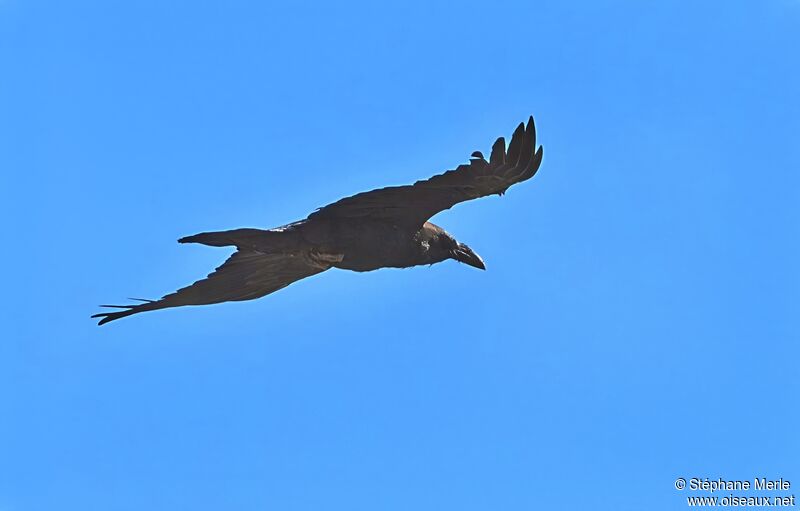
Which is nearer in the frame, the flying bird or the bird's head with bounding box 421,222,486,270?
the flying bird

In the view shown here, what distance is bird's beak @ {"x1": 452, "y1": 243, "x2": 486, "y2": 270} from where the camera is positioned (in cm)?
1517

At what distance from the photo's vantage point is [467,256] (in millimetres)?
15289

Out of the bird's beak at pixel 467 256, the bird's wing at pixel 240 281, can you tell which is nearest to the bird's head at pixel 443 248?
the bird's beak at pixel 467 256

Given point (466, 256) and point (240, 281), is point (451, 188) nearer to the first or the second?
point (466, 256)

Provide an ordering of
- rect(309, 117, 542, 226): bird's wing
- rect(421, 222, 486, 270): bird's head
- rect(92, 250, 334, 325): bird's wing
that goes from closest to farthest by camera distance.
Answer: rect(309, 117, 542, 226): bird's wing < rect(421, 222, 486, 270): bird's head < rect(92, 250, 334, 325): bird's wing

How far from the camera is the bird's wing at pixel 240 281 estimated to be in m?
15.0

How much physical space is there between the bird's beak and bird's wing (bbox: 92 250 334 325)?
1504 millimetres

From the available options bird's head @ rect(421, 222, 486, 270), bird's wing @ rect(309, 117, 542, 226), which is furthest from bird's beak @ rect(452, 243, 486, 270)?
bird's wing @ rect(309, 117, 542, 226)

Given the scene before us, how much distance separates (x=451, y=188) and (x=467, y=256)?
167 centimetres

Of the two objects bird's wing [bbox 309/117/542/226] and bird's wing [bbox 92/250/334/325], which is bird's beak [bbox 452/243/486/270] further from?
bird's wing [bbox 92/250/334/325]

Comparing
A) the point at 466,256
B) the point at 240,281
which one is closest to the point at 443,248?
the point at 466,256

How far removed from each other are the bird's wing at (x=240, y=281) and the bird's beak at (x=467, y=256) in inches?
59.2

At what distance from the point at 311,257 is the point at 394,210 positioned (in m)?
0.99

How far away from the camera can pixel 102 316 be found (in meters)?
14.8
